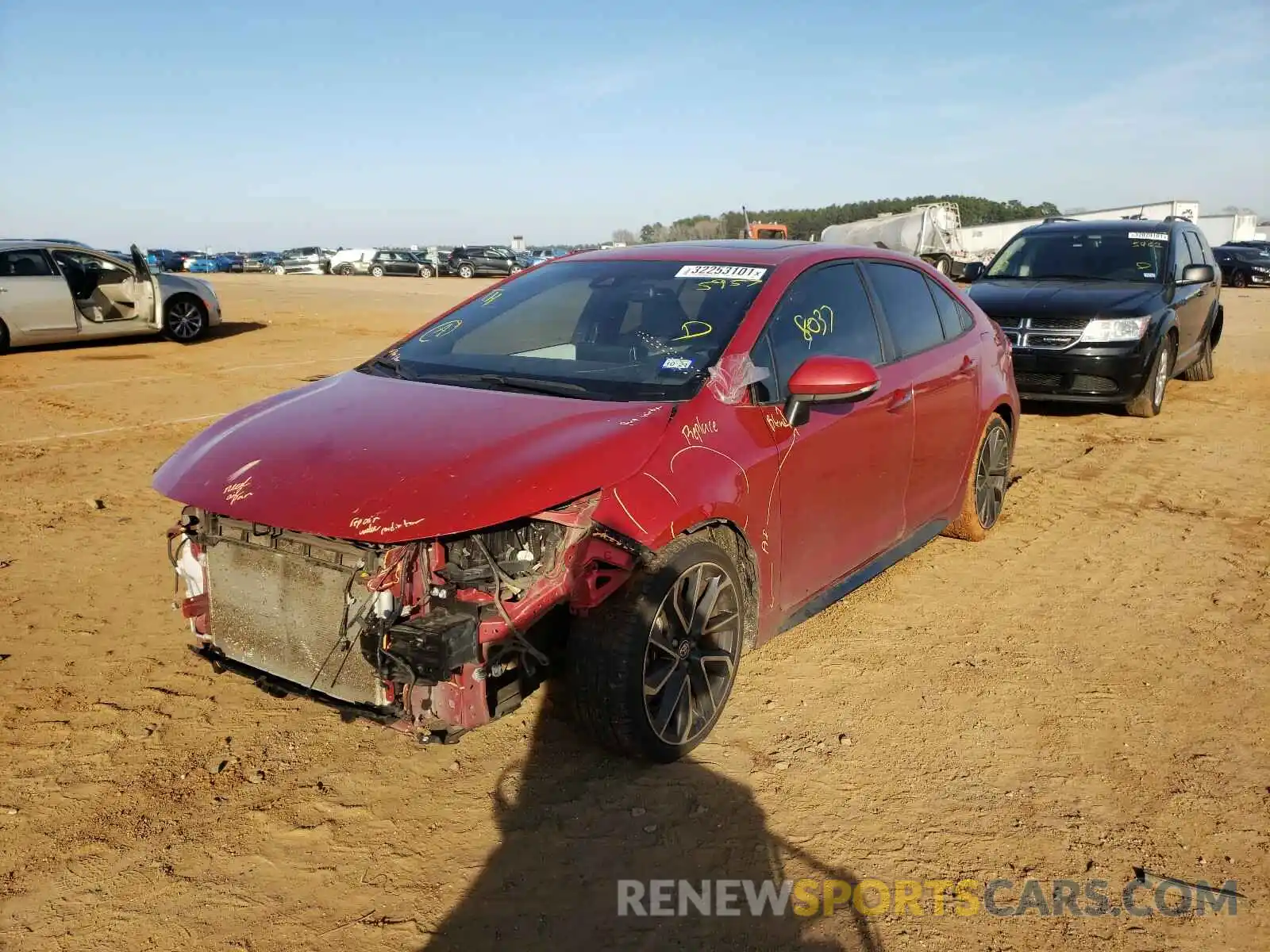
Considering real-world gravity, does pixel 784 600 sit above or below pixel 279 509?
below

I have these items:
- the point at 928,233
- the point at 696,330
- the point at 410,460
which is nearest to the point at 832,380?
the point at 696,330

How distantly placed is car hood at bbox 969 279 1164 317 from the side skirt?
4609 millimetres

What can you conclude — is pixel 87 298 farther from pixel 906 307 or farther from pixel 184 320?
pixel 906 307

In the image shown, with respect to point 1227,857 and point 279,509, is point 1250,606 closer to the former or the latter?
point 1227,857

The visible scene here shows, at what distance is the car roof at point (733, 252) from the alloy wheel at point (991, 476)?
140cm

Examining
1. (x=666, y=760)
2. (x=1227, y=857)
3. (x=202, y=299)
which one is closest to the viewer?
(x=1227, y=857)

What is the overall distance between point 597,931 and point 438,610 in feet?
3.35

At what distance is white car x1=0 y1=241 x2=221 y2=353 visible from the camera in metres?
13.8

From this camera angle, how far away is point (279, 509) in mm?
2982

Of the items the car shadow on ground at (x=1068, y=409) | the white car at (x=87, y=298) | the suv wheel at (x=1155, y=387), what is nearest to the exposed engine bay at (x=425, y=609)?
the car shadow on ground at (x=1068, y=409)

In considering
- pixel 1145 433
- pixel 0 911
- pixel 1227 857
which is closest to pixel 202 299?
pixel 1145 433

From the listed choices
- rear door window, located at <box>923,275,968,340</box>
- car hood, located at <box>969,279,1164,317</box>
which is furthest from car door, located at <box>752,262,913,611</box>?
car hood, located at <box>969,279,1164,317</box>

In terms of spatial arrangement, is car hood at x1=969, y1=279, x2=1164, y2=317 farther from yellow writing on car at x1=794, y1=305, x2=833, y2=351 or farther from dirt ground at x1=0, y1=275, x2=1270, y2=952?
yellow writing on car at x1=794, y1=305, x2=833, y2=351

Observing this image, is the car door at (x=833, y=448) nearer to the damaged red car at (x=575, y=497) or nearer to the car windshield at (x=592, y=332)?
the damaged red car at (x=575, y=497)
